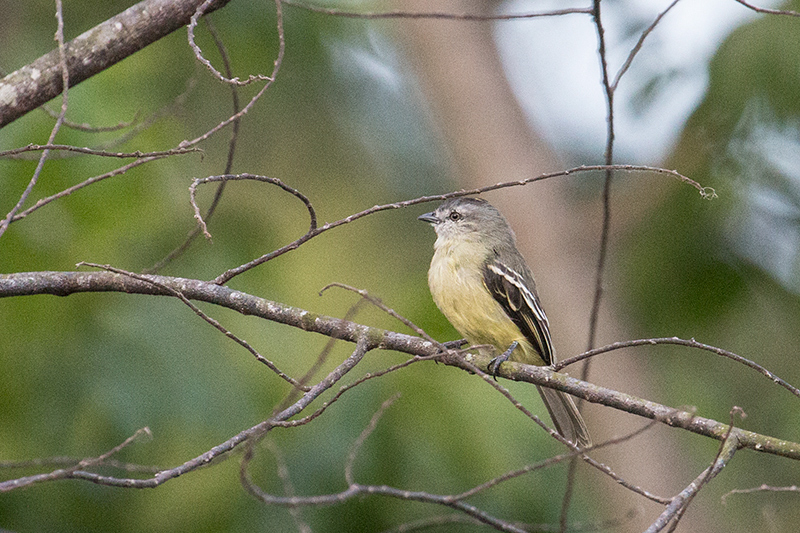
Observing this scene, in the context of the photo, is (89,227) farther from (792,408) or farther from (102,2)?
(792,408)

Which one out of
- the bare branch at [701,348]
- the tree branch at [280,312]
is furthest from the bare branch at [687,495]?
the tree branch at [280,312]

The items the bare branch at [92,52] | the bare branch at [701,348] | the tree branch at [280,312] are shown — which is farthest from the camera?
the bare branch at [92,52]

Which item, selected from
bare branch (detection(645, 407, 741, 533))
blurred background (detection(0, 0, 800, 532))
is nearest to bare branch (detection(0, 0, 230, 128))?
blurred background (detection(0, 0, 800, 532))

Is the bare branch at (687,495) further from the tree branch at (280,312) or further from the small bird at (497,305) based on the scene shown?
the small bird at (497,305)

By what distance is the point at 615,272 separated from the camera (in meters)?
7.42

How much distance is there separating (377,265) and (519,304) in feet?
12.2

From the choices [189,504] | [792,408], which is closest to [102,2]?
[189,504]

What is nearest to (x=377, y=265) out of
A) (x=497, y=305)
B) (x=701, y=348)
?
(x=497, y=305)

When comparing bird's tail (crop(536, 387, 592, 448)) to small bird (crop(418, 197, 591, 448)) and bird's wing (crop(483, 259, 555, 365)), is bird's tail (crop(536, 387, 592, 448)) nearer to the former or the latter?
small bird (crop(418, 197, 591, 448))

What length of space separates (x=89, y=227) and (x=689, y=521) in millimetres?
4592

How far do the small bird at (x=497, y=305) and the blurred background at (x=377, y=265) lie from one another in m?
0.92

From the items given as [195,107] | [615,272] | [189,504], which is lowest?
[189,504]

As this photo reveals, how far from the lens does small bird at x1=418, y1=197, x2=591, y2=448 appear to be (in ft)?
15.3

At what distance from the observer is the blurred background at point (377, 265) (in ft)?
17.3
